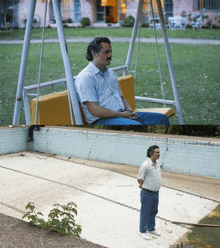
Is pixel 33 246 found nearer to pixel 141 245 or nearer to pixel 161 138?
pixel 141 245

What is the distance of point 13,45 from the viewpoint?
2.55 meters

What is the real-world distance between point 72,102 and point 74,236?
0.92 m

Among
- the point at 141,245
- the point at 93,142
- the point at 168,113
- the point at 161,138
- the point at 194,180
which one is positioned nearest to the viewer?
the point at 141,245

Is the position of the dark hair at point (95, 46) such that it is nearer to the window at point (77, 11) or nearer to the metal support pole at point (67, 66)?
the metal support pole at point (67, 66)

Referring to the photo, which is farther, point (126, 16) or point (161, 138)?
point (161, 138)

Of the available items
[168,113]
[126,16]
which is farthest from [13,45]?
[168,113]

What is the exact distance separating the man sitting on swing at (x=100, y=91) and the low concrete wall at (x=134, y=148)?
0.42 feet

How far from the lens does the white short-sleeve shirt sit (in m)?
2.97

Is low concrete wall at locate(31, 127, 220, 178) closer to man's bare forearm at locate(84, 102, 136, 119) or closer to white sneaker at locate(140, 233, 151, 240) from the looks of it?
man's bare forearm at locate(84, 102, 136, 119)

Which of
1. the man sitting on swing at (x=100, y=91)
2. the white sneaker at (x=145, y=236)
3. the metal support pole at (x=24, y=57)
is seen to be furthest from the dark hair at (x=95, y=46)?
the white sneaker at (x=145, y=236)

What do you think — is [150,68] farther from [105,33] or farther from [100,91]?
[105,33]

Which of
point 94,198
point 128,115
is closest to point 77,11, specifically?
point 128,115

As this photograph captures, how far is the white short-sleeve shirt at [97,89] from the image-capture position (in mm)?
2973

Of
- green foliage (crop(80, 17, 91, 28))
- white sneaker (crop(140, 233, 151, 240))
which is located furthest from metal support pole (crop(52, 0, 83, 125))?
white sneaker (crop(140, 233, 151, 240))
